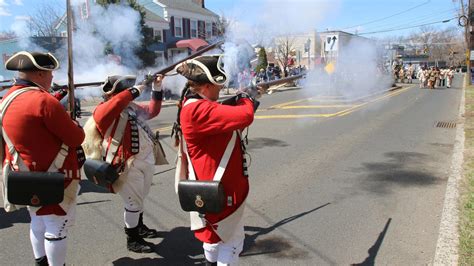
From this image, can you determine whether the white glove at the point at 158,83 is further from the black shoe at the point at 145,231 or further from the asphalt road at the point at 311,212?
the asphalt road at the point at 311,212

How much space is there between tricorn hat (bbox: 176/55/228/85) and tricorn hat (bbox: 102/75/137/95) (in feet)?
4.24

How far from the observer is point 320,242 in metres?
4.41

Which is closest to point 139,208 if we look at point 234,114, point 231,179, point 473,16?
point 231,179

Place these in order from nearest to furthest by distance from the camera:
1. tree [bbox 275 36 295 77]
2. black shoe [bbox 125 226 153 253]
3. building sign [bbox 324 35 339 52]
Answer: black shoe [bbox 125 226 153 253] → building sign [bbox 324 35 339 52] → tree [bbox 275 36 295 77]

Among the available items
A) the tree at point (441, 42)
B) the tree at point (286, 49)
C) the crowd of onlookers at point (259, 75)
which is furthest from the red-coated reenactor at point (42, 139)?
the tree at point (441, 42)

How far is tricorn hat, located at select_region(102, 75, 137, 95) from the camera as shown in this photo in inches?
153

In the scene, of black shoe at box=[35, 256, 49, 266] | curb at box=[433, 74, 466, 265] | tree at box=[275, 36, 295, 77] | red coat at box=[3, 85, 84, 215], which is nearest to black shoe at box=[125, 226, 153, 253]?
black shoe at box=[35, 256, 49, 266]

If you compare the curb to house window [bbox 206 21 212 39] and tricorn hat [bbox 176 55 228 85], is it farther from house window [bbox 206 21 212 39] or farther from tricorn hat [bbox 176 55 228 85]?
house window [bbox 206 21 212 39]

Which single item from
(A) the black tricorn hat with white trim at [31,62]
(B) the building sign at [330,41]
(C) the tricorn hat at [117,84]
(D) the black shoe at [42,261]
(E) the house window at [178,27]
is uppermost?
(E) the house window at [178,27]

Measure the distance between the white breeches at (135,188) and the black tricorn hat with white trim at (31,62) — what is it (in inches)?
49.4

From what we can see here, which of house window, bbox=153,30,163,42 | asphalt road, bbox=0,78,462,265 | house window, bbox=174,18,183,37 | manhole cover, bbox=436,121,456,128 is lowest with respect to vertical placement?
asphalt road, bbox=0,78,462,265

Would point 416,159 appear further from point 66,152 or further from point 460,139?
point 66,152

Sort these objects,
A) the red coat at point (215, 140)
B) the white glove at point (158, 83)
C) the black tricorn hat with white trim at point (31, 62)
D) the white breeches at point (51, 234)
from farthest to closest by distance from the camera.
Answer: the white glove at point (158, 83) → the white breeches at point (51, 234) → the black tricorn hat with white trim at point (31, 62) → the red coat at point (215, 140)

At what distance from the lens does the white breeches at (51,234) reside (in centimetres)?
317
